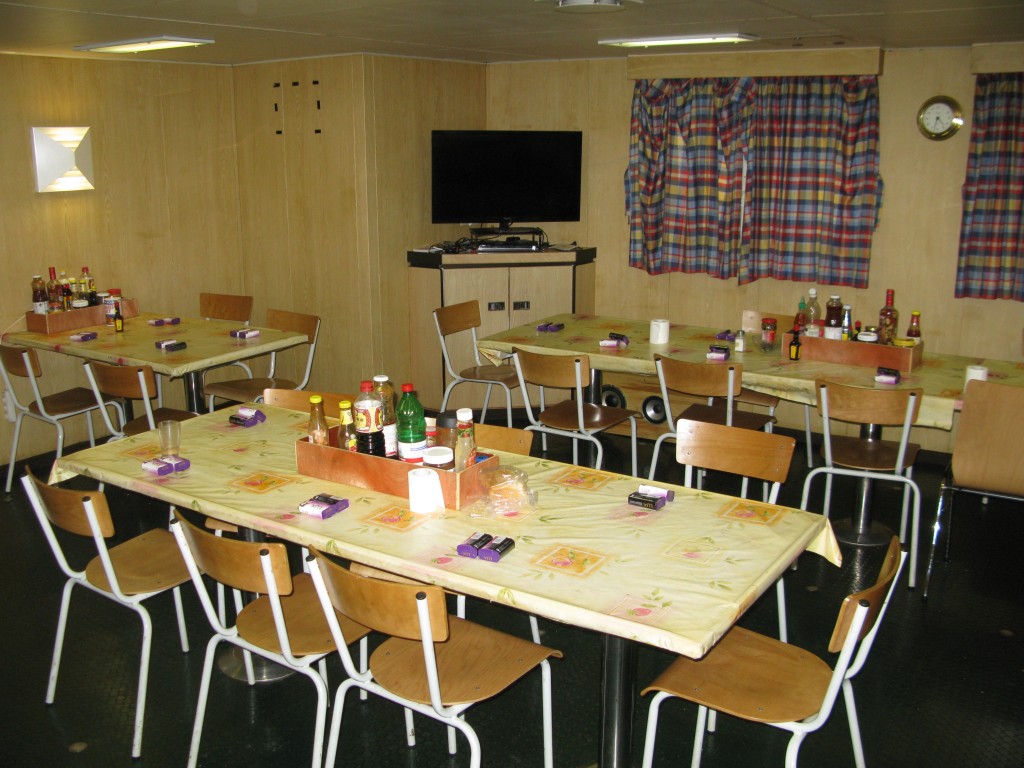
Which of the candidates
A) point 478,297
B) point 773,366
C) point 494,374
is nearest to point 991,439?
point 773,366

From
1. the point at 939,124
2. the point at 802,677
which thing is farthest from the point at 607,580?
the point at 939,124

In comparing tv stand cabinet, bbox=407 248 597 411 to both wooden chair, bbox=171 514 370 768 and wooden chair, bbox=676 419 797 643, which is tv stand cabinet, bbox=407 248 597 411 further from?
wooden chair, bbox=171 514 370 768

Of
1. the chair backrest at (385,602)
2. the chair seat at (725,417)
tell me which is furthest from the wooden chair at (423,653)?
the chair seat at (725,417)

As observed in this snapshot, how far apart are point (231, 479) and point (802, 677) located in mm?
1829

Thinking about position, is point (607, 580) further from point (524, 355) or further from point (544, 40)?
point (544, 40)

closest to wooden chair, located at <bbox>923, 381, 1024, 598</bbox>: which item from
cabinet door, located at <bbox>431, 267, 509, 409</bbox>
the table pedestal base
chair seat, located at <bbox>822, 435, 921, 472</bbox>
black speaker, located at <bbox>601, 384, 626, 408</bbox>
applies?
chair seat, located at <bbox>822, 435, 921, 472</bbox>

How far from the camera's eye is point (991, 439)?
365cm

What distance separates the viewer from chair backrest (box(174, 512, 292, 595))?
2.40m

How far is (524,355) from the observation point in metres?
4.46

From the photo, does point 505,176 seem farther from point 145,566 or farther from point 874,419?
point 145,566

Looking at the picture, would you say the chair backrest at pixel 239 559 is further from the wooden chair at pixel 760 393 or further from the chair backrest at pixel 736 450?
the wooden chair at pixel 760 393

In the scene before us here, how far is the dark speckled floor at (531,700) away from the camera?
288cm

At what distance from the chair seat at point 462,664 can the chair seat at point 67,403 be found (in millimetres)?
3104

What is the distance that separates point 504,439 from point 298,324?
2390mm
